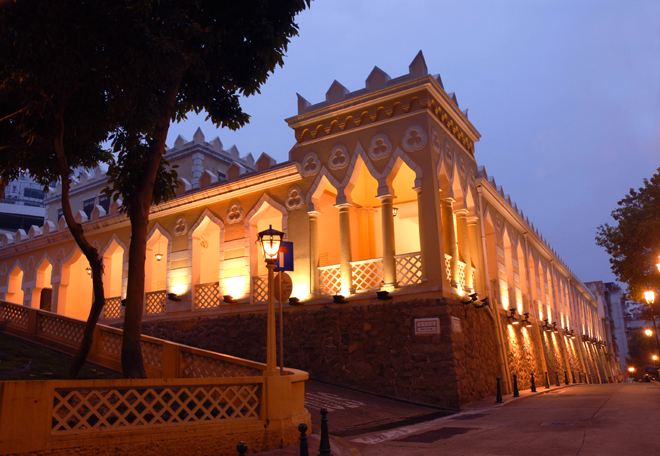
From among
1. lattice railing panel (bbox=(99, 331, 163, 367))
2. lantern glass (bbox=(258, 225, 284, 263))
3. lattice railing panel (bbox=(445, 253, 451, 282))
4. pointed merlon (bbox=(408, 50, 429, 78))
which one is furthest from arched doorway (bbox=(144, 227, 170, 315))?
pointed merlon (bbox=(408, 50, 429, 78))

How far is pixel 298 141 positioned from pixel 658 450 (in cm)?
1271

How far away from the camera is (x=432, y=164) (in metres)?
14.1

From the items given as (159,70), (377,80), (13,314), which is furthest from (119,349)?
(377,80)

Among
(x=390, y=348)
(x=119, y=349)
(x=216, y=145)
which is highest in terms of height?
(x=216, y=145)

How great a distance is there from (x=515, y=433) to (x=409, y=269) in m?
6.03

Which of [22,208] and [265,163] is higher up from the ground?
[22,208]

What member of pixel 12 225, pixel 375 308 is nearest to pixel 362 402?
pixel 375 308

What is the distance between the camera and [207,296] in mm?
17562

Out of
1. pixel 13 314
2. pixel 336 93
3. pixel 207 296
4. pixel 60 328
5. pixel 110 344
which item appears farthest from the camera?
pixel 207 296

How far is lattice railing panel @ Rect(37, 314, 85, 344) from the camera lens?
13.9 m

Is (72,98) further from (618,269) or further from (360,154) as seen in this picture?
(618,269)

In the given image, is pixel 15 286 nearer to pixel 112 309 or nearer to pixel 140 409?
pixel 112 309

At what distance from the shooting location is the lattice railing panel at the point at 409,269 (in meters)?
13.8

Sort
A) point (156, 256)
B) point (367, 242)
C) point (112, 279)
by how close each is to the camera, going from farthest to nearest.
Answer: point (112, 279)
point (156, 256)
point (367, 242)
